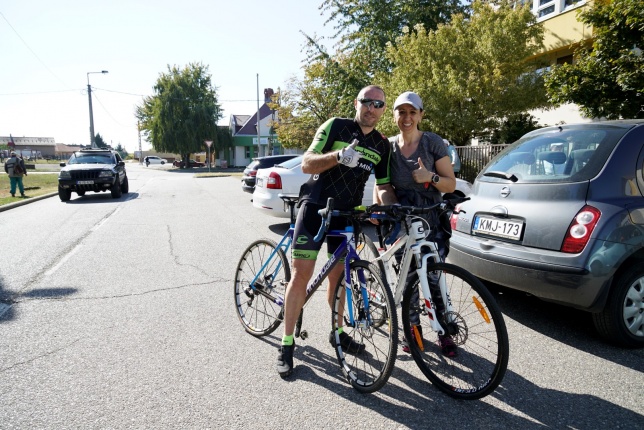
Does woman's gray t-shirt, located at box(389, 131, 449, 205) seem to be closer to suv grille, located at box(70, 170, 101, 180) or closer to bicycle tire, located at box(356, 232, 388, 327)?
bicycle tire, located at box(356, 232, 388, 327)

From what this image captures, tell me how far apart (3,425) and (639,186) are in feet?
15.0

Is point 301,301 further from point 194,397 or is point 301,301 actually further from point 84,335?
point 84,335

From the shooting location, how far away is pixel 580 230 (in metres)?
3.12

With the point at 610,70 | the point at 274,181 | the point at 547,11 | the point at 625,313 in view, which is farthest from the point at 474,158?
the point at 625,313

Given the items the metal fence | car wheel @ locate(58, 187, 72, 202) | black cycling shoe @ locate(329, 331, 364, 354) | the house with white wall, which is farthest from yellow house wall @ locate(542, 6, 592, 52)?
the house with white wall

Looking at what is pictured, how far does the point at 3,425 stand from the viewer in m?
2.40

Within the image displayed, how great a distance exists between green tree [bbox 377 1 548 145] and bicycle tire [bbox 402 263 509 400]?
1106 cm

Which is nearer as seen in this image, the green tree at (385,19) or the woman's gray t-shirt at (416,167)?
the woman's gray t-shirt at (416,167)

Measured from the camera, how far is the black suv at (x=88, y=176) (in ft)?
47.4

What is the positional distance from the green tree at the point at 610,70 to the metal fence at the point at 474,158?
11.5 feet

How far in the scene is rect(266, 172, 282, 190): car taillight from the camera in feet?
27.7

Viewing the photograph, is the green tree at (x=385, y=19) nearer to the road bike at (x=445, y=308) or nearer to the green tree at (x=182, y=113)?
the road bike at (x=445, y=308)

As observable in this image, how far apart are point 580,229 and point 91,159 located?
54.7 ft

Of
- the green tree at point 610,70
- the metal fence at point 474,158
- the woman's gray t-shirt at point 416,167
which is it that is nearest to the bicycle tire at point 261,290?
the woman's gray t-shirt at point 416,167
